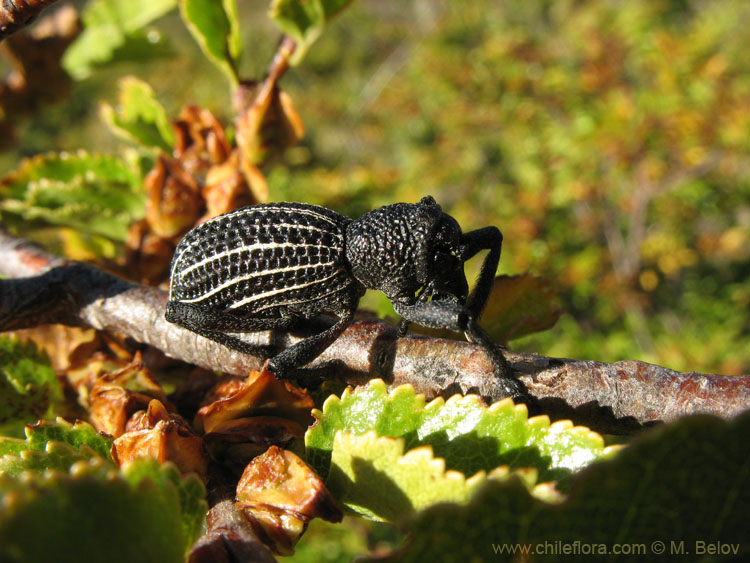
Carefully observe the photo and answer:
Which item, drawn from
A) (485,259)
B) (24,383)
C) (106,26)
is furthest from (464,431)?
(106,26)

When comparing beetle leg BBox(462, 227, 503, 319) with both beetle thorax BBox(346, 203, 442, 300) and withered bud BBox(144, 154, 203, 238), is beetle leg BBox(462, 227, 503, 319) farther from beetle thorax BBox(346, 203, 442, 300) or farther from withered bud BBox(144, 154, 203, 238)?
withered bud BBox(144, 154, 203, 238)

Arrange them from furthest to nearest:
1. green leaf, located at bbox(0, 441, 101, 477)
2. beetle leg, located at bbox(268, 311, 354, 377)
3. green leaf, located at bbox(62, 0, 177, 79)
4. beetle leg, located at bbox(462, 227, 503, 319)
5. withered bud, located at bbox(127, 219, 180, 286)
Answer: green leaf, located at bbox(62, 0, 177, 79) < withered bud, located at bbox(127, 219, 180, 286) < beetle leg, located at bbox(462, 227, 503, 319) < beetle leg, located at bbox(268, 311, 354, 377) < green leaf, located at bbox(0, 441, 101, 477)

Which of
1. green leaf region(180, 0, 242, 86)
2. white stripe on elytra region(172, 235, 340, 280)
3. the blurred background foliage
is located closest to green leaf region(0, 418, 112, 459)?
white stripe on elytra region(172, 235, 340, 280)

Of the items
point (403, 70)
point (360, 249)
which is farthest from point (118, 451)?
point (403, 70)

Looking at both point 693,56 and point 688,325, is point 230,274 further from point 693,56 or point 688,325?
point 688,325

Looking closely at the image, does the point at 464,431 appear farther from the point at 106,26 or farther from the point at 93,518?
the point at 106,26

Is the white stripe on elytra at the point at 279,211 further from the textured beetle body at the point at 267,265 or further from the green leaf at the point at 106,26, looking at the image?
the green leaf at the point at 106,26
